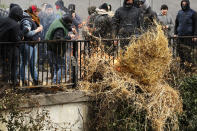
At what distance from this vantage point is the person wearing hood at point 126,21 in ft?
47.7

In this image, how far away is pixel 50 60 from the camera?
41.7 feet

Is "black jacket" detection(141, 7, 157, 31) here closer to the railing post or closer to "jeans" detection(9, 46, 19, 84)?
the railing post

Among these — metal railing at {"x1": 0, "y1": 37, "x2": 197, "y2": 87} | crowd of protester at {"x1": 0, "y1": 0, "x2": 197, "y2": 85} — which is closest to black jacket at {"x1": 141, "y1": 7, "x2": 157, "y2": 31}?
crowd of protester at {"x1": 0, "y1": 0, "x2": 197, "y2": 85}

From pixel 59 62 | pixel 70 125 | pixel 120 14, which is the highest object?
pixel 120 14

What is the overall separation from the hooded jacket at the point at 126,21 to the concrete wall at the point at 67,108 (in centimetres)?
265

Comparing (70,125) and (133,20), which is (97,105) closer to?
(70,125)

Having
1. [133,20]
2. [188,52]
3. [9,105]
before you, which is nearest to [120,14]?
[133,20]

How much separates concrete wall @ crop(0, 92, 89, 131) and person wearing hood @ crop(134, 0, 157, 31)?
2531 millimetres

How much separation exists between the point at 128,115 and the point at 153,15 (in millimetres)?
3901

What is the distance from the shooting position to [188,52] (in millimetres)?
13992

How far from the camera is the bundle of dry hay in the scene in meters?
12.4

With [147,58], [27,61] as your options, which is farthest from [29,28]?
[147,58]

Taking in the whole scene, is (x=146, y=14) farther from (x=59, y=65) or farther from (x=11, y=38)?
(x=11, y=38)

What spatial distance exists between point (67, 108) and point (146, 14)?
4304 mm
